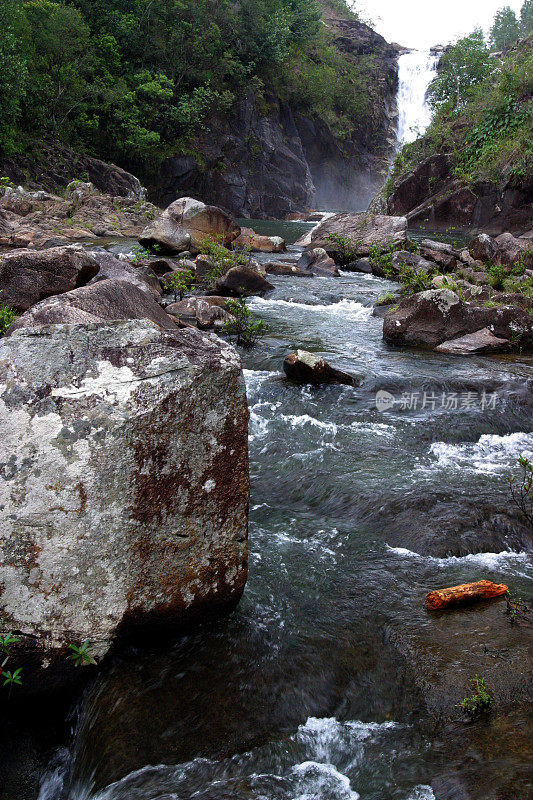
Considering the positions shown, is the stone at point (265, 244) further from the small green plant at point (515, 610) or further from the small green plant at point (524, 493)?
the small green plant at point (515, 610)

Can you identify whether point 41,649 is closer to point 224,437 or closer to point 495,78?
point 224,437

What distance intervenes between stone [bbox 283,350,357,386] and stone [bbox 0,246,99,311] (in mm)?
3159

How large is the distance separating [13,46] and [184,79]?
16681 millimetres

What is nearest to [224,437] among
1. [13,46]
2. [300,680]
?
[300,680]

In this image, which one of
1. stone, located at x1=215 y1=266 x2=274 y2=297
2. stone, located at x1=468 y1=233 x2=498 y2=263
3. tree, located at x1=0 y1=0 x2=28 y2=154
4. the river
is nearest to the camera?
the river

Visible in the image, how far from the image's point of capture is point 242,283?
12109mm

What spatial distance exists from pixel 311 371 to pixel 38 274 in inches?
153

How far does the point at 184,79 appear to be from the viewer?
3719 cm

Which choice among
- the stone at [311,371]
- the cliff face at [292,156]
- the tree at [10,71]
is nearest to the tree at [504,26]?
the cliff face at [292,156]

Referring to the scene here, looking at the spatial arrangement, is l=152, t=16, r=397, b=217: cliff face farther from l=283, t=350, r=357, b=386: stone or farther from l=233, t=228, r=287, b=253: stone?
l=283, t=350, r=357, b=386: stone

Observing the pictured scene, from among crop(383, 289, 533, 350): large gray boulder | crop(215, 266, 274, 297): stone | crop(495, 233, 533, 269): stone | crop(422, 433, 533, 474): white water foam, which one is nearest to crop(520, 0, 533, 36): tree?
crop(495, 233, 533, 269): stone

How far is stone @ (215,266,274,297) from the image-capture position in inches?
462

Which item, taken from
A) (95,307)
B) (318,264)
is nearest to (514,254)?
(318,264)

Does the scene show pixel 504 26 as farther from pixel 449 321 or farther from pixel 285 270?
pixel 449 321
